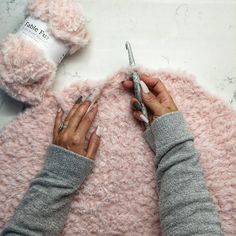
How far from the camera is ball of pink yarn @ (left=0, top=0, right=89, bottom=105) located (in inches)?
37.8

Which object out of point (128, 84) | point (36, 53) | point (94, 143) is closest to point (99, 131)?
point (94, 143)

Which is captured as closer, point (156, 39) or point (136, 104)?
point (136, 104)

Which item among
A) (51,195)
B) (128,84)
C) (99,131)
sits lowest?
(51,195)

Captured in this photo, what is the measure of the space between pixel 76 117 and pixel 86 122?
0.03m

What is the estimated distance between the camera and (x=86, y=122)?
1.00 meters

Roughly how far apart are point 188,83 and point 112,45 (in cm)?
24

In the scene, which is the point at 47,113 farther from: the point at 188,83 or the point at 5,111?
the point at 188,83

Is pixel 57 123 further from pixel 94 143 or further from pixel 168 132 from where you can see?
pixel 168 132

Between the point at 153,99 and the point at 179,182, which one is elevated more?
the point at 153,99

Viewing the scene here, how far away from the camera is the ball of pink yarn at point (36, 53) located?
0.96 meters

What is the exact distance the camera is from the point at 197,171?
0.93 metres

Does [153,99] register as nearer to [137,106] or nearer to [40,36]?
[137,106]

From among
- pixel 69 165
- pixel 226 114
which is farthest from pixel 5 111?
pixel 226 114

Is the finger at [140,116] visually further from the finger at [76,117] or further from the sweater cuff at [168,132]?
the finger at [76,117]
